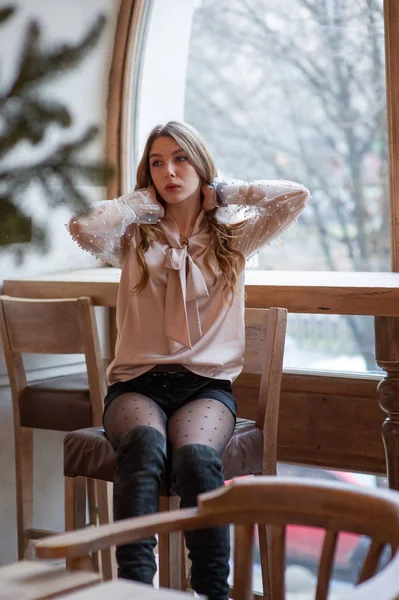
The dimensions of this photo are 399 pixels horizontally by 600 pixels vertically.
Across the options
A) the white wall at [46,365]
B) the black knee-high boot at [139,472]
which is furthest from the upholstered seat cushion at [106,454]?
the white wall at [46,365]

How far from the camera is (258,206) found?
223 cm

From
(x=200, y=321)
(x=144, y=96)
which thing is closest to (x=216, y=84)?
(x=144, y=96)

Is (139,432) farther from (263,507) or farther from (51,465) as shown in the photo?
(51,465)

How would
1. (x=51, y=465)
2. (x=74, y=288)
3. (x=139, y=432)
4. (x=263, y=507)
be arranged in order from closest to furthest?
(x=263, y=507)
(x=139, y=432)
(x=74, y=288)
(x=51, y=465)

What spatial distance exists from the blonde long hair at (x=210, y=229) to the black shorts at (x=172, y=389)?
0.75 ft

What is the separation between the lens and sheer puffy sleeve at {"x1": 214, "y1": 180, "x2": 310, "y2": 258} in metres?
2.20

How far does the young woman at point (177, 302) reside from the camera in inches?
69.3

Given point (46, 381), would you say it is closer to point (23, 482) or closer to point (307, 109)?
point (23, 482)

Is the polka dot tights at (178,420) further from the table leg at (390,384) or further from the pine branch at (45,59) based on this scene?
the pine branch at (45,59)

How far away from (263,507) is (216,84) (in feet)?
7.93

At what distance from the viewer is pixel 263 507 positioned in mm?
981

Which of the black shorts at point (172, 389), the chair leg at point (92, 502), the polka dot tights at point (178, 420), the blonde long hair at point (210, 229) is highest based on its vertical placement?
the blonde long hair at point (210, 229)

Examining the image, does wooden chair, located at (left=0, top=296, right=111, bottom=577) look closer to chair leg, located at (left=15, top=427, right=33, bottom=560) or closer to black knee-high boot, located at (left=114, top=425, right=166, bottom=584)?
chair leg, located at (left=15, top=427, right=33, bottom=560)

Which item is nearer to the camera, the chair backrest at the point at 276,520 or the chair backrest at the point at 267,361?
the chair backrest at the point at 276,520
